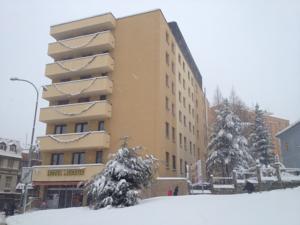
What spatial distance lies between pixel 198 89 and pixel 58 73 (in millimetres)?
25634

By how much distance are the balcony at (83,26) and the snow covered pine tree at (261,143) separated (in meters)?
22.0

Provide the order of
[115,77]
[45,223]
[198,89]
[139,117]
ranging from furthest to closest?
1. [198,89]
2. [115,77]
3. [139,117]
4. [45,223]

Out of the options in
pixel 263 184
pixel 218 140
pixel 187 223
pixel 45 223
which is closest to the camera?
pixel 187 223

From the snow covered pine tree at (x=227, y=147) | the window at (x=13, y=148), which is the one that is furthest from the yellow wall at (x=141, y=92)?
the window at (x=13, y=148)

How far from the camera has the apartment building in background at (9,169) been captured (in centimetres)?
5184

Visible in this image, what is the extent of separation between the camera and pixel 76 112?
3512 centimetres

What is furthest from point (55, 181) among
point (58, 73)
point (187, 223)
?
point (187, 223)

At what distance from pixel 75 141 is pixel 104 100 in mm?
4970

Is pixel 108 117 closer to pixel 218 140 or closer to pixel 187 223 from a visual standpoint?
pixel 218 140

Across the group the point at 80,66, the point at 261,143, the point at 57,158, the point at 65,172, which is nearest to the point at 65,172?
the point at 65,172

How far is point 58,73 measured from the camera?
38.0 meters

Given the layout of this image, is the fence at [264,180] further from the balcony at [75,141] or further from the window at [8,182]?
the window at [8,182]

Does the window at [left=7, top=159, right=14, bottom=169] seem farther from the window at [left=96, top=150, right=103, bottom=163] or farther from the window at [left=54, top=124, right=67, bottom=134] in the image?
the window at [left=96, top=150, right=103, bottom=163]

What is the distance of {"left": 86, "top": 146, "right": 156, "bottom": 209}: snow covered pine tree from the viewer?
69.4ft
